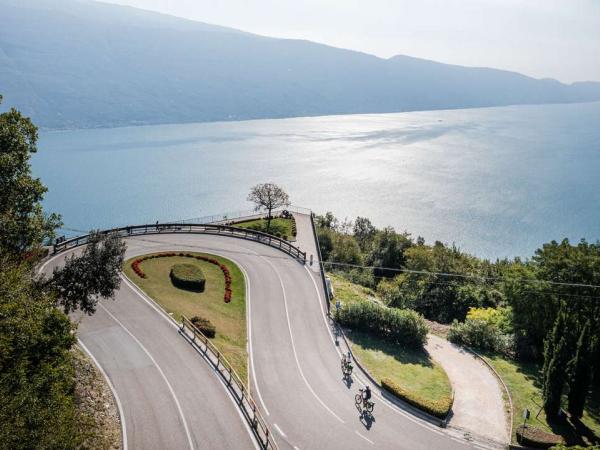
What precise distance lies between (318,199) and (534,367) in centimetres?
10122

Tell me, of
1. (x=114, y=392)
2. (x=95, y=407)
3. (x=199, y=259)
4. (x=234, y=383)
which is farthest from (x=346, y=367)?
(x=199, y=259)

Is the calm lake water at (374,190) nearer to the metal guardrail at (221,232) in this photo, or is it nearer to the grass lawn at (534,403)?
the metal guardrail at (221,232)

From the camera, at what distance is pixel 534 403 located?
2741 centimetres

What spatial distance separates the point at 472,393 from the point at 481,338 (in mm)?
7767

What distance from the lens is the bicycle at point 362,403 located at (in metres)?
24.9

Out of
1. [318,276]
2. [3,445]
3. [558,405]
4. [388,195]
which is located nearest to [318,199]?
[388,195]

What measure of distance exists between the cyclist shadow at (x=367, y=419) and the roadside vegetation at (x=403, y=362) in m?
2.79

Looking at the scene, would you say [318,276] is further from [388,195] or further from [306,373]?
[388,195]

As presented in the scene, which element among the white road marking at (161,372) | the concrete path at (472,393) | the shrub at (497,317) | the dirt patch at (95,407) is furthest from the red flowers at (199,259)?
A: the shrub at (497,317)

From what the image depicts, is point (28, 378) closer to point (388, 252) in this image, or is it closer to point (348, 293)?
point (348, 293)

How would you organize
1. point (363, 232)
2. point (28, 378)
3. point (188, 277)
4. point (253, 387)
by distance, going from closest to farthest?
point (28, 378)
point (253, 387)
point (188, 277)
point (363, 232)

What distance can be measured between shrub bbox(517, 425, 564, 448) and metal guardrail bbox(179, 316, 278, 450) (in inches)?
543

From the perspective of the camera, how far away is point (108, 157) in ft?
614

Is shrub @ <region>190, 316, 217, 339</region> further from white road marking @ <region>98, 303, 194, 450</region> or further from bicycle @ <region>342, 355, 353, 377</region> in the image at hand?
bicycle @ <region>342, 355, 353, 377</region>
